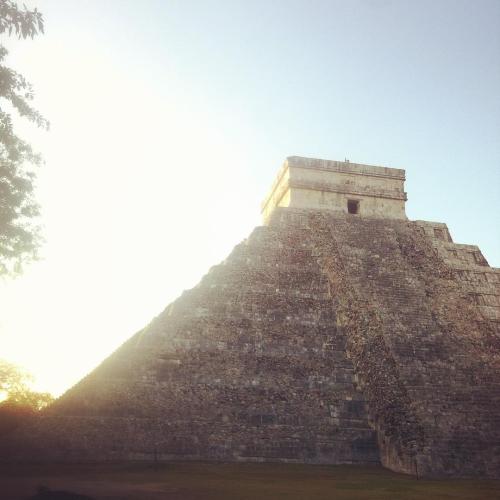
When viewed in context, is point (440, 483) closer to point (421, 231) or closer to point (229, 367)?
point (229, 367)

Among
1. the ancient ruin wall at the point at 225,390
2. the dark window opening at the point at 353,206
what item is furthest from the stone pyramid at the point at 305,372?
the dark window opening at the point at 353,206

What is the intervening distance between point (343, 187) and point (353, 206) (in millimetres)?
910

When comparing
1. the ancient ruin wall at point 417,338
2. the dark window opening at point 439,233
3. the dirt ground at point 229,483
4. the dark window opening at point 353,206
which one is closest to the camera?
the dirt ground at point 229,483

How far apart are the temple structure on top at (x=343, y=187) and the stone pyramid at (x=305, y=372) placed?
290 cm

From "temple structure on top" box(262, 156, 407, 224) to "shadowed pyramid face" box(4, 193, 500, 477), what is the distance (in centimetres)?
366

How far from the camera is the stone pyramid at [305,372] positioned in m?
Result: 10.1

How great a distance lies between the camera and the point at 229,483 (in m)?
7.54

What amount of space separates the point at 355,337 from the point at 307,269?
111 inches

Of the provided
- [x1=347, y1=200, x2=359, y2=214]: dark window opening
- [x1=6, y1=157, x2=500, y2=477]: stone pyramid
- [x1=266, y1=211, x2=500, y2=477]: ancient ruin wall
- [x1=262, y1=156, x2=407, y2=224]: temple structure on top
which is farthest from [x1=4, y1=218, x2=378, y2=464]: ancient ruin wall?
[x1=347, y1=200, x2=359, y2=214]: dark window opening

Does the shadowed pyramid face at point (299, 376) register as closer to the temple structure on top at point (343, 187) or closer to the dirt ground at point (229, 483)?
the dirt ground at point (229, 483)

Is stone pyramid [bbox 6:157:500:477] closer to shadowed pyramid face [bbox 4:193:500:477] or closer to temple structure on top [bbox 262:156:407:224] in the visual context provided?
shadowed pyramid face [bbox 4:193:500:477]

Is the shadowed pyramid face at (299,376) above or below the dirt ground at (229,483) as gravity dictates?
above

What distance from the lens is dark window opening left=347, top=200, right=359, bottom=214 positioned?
18.6 meters

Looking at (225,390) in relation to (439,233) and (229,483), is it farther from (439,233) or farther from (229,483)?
(439,233)
